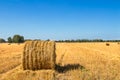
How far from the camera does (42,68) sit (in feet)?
43.9

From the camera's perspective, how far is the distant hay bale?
13258mm

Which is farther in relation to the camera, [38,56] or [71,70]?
[38,56]

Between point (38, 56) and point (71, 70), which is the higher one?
point (38, 56)

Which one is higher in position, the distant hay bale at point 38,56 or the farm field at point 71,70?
the distant hay bale at point 38,56

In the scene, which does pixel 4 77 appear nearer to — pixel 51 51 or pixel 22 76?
pixel 22 76

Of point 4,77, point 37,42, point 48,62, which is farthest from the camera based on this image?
point 37,42

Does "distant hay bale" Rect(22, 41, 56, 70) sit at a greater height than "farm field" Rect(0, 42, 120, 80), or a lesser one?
greater

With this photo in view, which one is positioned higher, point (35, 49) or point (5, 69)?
point (35, 49)

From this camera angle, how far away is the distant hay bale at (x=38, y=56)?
522 inches

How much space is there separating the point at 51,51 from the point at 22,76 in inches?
76.4

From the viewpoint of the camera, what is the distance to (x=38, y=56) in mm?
13398

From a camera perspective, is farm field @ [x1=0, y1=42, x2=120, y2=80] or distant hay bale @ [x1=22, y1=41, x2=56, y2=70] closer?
farm field @ [x1=0, y1=42, x2=120, y2=80]

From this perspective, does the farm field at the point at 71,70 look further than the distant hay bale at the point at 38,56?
No

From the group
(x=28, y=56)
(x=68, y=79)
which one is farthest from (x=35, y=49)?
(x=68, y=79)
